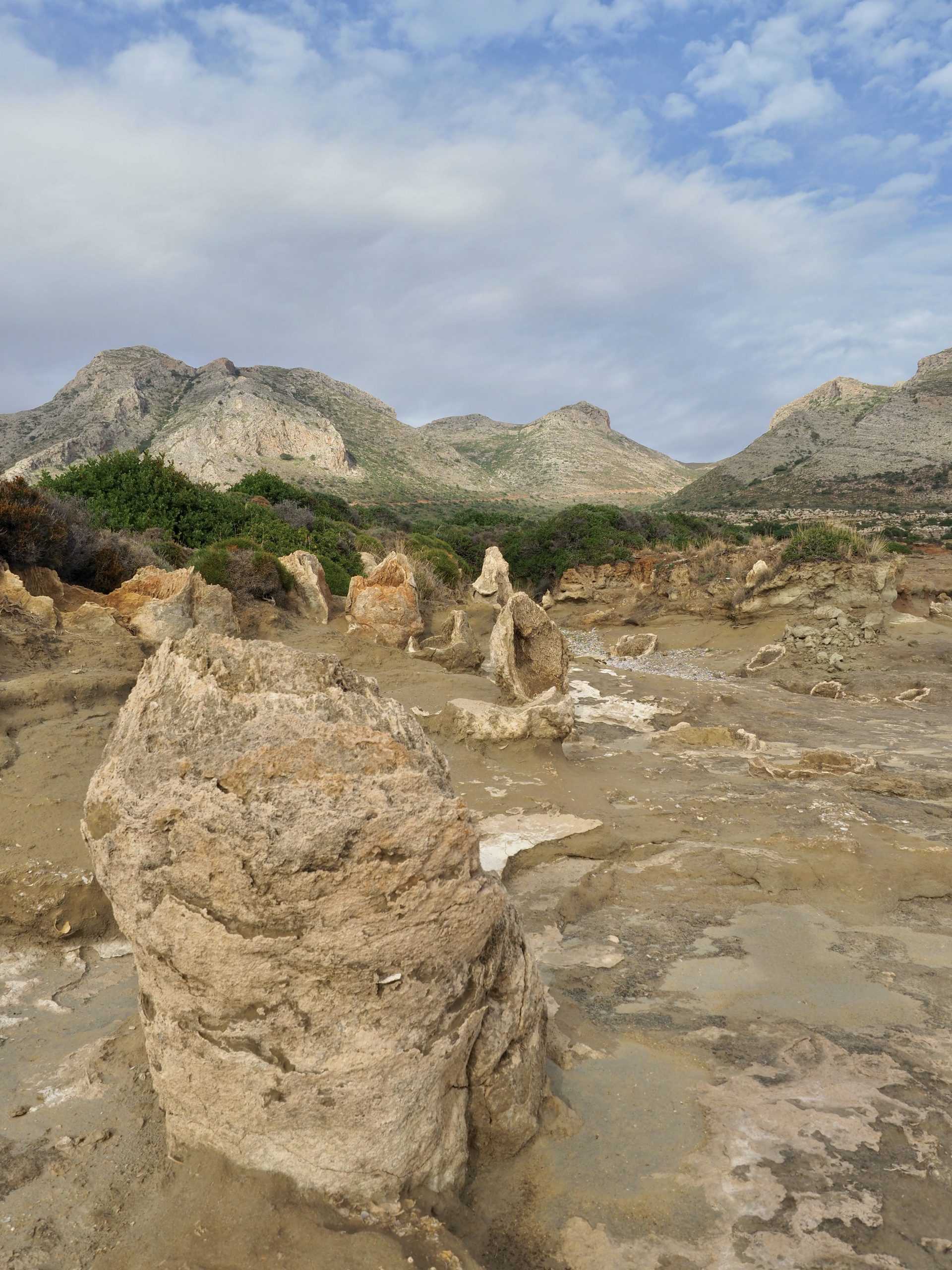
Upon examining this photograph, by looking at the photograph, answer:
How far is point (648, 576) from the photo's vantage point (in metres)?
25.5

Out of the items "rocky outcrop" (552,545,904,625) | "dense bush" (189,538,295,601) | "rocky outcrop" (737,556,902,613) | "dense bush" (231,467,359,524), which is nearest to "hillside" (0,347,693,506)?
"dense bush" (231,467,359,524)

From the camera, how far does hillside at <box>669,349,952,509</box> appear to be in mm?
48938

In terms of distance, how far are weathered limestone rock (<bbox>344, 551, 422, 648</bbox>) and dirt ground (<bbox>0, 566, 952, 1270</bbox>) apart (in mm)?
5568

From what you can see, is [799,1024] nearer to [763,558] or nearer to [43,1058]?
[43,1058]

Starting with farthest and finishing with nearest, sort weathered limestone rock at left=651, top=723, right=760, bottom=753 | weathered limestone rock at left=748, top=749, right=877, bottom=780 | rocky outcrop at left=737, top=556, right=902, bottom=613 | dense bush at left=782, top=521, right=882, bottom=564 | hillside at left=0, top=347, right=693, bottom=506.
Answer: hillside at left=0, top=347, right=693, bottom=506 < dense bush at left=782, top=521, right=882, bottom=564 < rocky outcrop at left=737, top=556, right=902, bottom=613 < weathered limestone rock at left=651, top=723, right=760, bottom=753 < weathered limestone rock at left=748, top=749, right=877, bottom=780

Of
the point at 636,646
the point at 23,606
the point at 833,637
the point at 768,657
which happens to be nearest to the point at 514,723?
the point at 23,606

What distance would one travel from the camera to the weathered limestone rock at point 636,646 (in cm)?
1995

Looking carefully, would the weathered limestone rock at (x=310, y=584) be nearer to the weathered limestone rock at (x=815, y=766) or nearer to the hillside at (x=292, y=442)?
the weathered limestone rock at (x=815, y=766)

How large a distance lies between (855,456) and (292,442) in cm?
4929

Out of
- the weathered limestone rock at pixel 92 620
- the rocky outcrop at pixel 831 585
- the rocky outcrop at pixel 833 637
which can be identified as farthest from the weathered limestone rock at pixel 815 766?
the rocky outcrop at pixel 831 585

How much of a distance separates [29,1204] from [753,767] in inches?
287

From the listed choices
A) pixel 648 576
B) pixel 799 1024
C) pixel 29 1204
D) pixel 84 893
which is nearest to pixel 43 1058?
pixel 29 1204

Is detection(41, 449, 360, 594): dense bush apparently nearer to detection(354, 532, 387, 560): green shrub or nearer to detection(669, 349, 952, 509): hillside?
detection(354, 532, 387, 560): green shrub

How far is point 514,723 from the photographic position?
8.00 m
